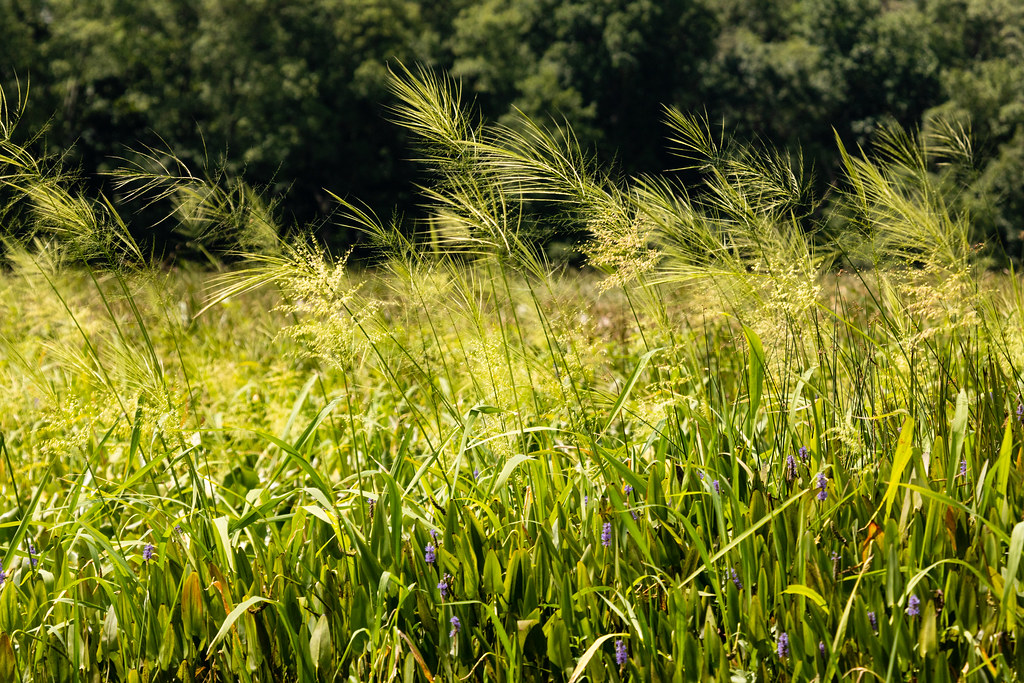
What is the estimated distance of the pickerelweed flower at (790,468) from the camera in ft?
5.69

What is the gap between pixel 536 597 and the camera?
5.08 ft

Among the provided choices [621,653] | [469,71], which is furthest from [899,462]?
[469,71]

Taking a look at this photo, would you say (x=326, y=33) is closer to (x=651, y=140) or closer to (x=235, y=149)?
(x=235, y=149)

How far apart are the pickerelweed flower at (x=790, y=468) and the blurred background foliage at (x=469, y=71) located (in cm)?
1744

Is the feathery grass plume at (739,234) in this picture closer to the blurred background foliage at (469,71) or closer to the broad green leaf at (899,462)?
the broad green leaf at (899,462)

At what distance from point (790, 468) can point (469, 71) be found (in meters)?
24.8

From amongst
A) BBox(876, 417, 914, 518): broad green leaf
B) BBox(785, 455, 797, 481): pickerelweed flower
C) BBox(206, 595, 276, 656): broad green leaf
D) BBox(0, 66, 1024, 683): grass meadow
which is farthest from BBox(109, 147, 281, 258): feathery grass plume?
BBox(876, 417, 914, 518): broad green leaf

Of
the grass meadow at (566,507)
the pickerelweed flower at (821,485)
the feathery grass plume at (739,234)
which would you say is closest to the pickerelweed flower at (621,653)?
the grass meadow at (566,507)

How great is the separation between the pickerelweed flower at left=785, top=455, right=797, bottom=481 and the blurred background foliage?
1744cm

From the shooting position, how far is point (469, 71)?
2502 cm

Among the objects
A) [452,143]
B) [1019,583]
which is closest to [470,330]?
[452,143]

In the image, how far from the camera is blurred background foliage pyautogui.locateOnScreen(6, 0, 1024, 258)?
860 inches

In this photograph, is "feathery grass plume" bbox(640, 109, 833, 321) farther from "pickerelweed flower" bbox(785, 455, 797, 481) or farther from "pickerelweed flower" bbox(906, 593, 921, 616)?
"pickerelweed flower" bbox(906, 593, 921, 616)

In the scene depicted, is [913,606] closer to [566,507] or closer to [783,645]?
[783,645]
